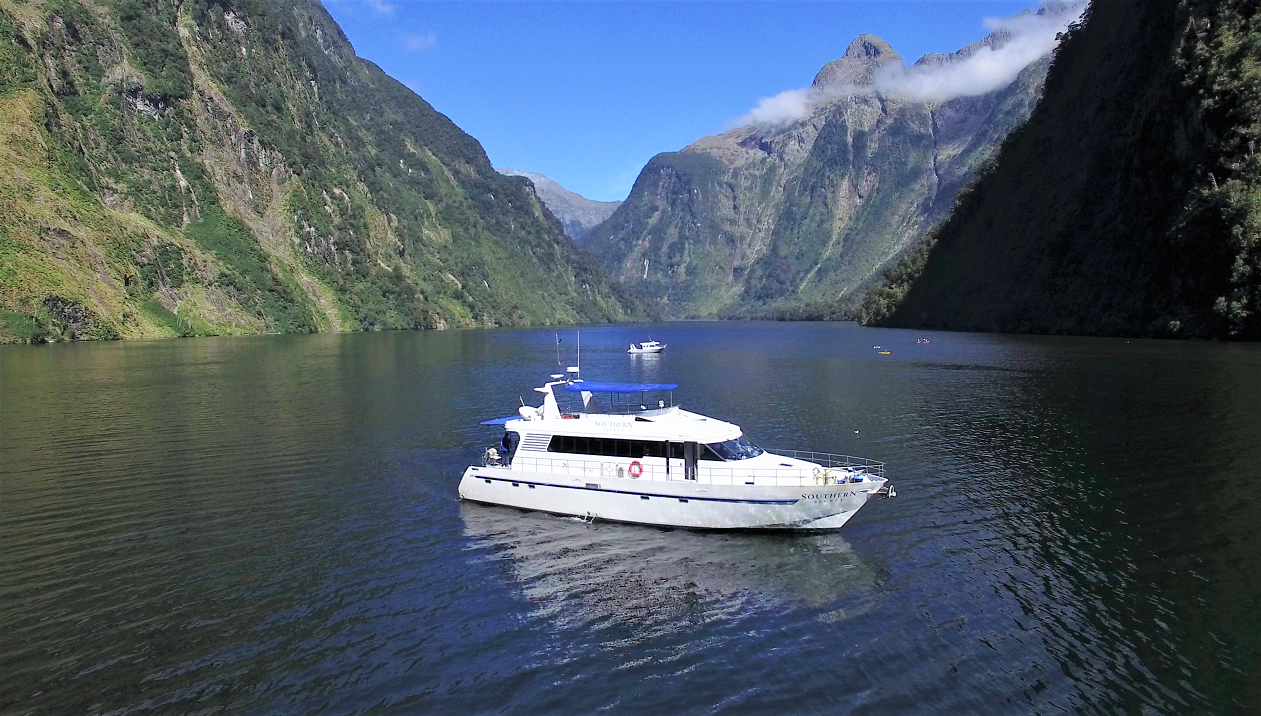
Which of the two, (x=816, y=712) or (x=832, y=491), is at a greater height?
(x=832, y=491)

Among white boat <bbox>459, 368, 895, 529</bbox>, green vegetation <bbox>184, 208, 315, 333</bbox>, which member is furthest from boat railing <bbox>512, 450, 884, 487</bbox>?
green vegetation <bbox>184, 208, 315, 333</bbox>

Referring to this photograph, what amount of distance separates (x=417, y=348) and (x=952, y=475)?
11671cm

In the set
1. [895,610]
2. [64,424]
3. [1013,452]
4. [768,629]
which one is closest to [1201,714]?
[895,610]

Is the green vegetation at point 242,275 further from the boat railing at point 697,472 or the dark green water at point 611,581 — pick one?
the boat railing at point 697,472

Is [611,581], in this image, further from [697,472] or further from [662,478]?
[697,472]

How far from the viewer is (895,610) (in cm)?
2386

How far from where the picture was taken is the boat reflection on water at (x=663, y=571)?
2422 centimetres

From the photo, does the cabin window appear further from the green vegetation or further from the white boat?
the green vegetation

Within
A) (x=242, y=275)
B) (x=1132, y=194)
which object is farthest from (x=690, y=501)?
(x=242, y=275)

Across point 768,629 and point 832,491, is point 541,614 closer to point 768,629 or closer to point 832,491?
point 768,629

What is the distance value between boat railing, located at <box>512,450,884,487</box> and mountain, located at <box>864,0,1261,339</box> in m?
101

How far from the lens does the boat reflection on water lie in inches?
953

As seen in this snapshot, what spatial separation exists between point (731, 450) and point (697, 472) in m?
1.93

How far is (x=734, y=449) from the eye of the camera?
33.6m
